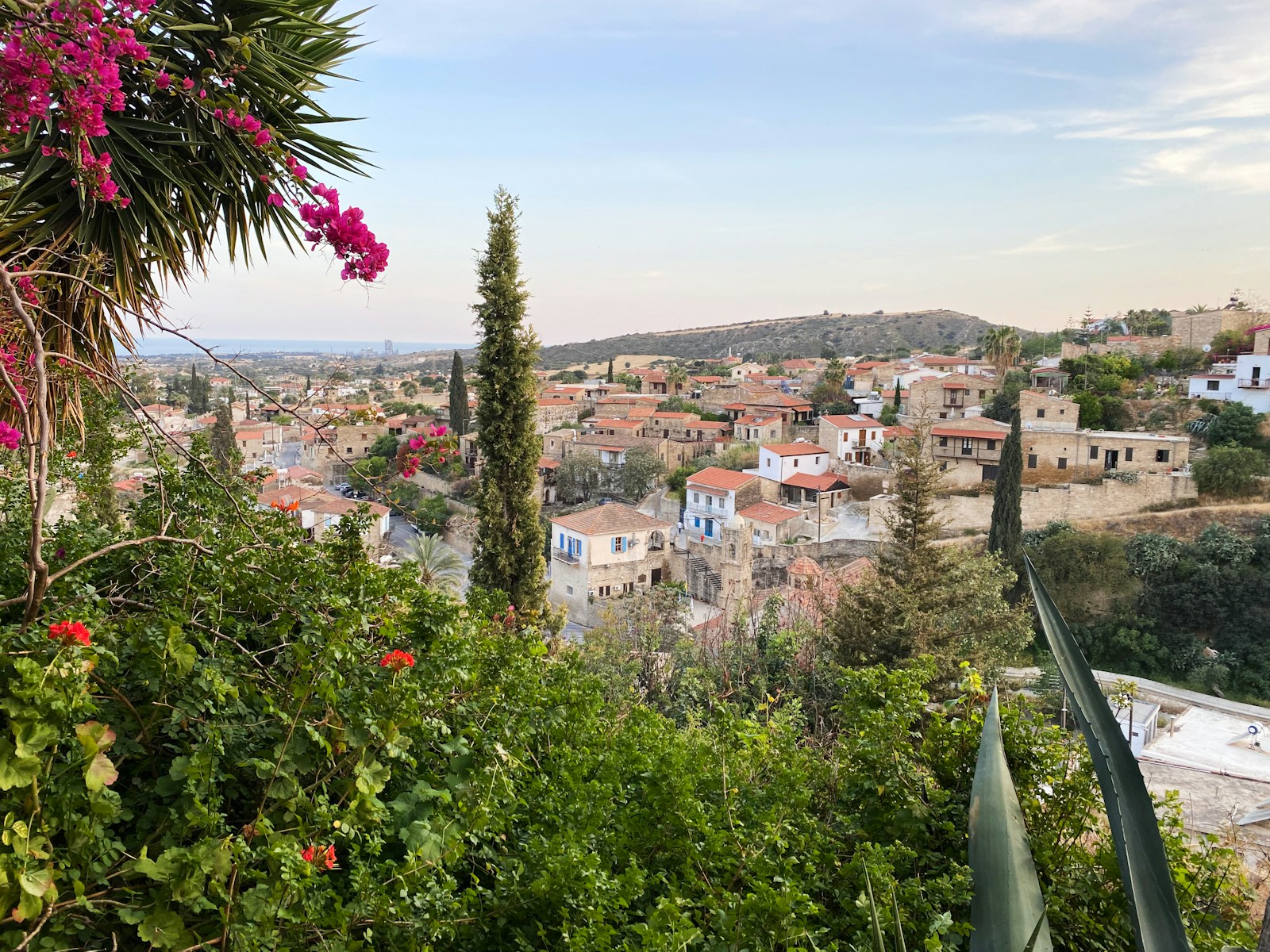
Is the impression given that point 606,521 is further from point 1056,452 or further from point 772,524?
point 1056,452

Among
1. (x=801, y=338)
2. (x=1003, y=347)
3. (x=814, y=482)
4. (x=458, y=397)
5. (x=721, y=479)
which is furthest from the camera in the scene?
(x=801, y=338)

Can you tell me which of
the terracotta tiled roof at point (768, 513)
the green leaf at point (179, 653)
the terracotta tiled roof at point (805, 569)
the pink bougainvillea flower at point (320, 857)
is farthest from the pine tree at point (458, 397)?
the pink bougainvillea flower at point (320, 857)

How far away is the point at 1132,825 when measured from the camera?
1699mm

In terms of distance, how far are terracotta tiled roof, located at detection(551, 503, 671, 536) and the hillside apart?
67.6 m

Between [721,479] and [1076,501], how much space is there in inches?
505

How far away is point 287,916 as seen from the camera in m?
1.38

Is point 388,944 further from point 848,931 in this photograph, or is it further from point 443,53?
point 443,53

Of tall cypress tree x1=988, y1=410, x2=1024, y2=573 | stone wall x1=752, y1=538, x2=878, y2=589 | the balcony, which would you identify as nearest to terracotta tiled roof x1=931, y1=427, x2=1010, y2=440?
the balcony

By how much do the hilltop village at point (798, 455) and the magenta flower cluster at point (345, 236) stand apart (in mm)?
7659

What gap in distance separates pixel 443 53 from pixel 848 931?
6648mm

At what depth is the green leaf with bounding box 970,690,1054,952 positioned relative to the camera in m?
1.74

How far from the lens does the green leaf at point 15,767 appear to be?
1247 millimetres

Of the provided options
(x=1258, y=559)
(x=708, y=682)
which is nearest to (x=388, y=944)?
(x=708, y=682)

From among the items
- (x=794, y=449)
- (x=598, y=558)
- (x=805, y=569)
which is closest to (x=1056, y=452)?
(x=794, y=449)
